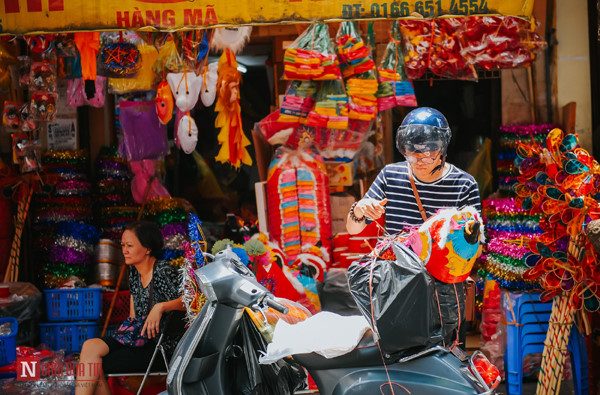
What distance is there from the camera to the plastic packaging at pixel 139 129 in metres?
6.12

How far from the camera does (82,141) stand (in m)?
6.55

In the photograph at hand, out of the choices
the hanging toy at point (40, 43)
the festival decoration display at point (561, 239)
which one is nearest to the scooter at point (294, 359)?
the festival decoration display at point (561, 239)

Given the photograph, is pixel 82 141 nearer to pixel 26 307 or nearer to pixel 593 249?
pixel 26 307

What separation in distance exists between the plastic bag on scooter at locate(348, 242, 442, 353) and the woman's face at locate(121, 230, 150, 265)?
211cm

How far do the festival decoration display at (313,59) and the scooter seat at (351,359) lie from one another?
2.74 meters

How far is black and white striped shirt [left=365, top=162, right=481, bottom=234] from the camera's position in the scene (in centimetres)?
379

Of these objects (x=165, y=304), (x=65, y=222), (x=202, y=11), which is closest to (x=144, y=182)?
(x=65, y=222)

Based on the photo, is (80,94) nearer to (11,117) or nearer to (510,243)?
(11,117)

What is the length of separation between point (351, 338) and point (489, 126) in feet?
11.9

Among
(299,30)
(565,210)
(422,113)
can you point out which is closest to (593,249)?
(565,210)

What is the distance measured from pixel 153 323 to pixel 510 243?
2401 mm

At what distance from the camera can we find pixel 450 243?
305cm

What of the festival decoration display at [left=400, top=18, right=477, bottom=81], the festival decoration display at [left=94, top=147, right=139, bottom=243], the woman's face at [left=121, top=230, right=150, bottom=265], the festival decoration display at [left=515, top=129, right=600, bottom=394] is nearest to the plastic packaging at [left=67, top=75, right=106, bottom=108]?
the festival decoration display at [left=94, top=147, right=139, bottom=243]

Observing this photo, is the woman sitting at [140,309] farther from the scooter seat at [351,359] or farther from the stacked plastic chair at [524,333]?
the stacked plastic chair at [524,333]
